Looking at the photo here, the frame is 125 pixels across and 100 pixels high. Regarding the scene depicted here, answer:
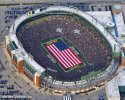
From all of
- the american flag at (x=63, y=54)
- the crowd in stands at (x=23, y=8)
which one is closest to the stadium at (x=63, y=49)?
the american flag at (x=63, y=54)

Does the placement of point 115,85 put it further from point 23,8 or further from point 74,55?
point 23,8

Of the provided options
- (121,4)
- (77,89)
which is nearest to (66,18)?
(121,4)

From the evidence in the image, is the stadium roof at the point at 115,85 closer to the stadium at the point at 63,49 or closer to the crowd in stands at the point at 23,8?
the stadium at the point at 63,49

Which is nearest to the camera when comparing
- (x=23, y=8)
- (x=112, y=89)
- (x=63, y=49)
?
(x=112, y=89)

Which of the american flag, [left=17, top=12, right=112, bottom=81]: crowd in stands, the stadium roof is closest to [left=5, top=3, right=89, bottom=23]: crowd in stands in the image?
[left=17, top=12, right=112, bottom=81]: crowd in stands

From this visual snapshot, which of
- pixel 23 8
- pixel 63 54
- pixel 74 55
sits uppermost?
pixel 23 8

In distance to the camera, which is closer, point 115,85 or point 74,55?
point 115,85

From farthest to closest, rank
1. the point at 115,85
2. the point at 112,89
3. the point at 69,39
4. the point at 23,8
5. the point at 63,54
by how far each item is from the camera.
A: the point at 23,8 → the point at 69,39 → the point at 63,54 → the point at 115,85 → the point at 112,89

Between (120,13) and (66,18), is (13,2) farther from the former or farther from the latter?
(120,13)

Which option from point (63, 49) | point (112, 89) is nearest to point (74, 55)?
point (63, 49)
